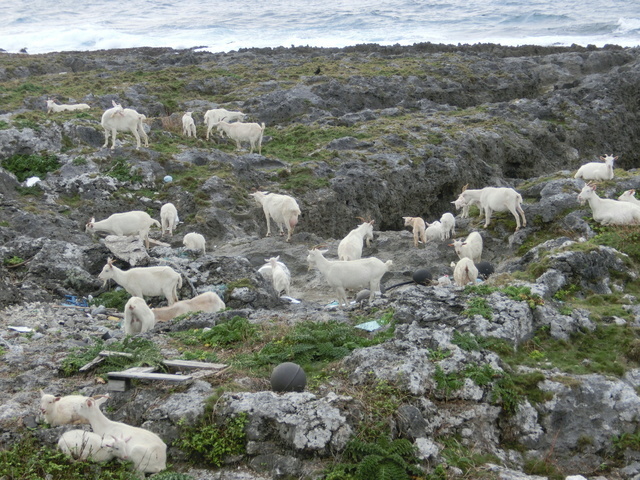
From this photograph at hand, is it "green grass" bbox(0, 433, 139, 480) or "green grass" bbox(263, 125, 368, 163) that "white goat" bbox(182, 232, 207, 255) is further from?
"green grass" bbox(0, 433, 139, 480)

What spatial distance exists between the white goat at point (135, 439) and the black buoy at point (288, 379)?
1.54 metres

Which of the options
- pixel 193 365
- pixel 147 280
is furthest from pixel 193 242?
pixel 193 365

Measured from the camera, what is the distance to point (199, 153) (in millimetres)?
27328

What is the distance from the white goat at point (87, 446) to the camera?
7035 millimetres

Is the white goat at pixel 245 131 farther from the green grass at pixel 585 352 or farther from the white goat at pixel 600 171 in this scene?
the green grass at pixel 585 352

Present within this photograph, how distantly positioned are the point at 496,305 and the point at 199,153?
19.4m

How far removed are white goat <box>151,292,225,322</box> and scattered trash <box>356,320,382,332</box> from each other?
3.52m

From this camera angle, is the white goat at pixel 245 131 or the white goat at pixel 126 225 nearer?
the white goat at pixel 126 225

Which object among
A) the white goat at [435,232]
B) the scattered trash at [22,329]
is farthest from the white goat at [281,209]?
the scattered trash at [22,329]

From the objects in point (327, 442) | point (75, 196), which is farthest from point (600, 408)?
point (75, 196)

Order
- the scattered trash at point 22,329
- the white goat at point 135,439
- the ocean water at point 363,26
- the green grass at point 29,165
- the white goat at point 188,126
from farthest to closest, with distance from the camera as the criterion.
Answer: the ocean water at point 363,26 → the white goat at point 188,126 → the green grass at point 29,165 → the scattered trash at point 22,329 → the white goat at point 135,439

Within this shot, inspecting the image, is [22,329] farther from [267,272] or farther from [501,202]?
[501,202]

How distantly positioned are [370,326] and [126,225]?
10191 mm

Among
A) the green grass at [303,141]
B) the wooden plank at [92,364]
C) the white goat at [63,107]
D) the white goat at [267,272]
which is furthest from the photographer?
the white goat at [63,107]
